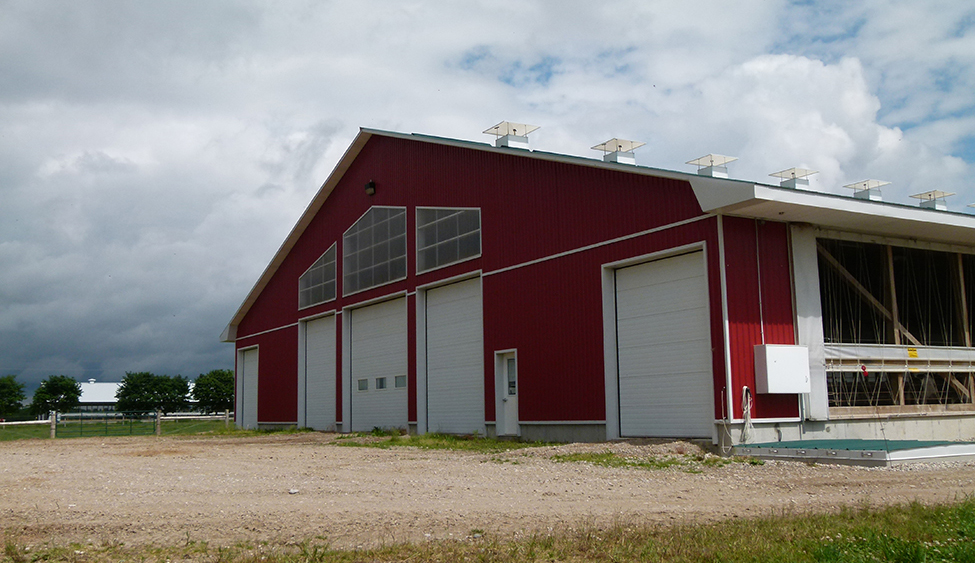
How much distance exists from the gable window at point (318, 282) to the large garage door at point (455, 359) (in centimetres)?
711

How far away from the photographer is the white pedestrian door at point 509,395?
70.8ft

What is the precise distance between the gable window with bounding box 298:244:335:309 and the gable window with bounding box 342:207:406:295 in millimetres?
1107

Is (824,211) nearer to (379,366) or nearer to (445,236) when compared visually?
(445,236)

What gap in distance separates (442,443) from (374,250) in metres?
9.31

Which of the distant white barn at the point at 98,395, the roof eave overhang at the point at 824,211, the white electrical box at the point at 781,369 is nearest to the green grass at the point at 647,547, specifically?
the white electrical box at the point at 781,369

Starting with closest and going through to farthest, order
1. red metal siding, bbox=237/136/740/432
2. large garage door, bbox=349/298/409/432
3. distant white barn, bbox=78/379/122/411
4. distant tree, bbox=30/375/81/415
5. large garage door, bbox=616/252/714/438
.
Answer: large garage door, bbox=616/252/714/438
red metal siding, bbox=237/136/740/432
large garage door, bbox=349/298/409/432
distant tree, bbox=30/375/81/415
distant white barn, bbox=78/379/122/411

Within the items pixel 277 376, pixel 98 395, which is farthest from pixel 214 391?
pixel 277 376

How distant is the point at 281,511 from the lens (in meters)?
8.76

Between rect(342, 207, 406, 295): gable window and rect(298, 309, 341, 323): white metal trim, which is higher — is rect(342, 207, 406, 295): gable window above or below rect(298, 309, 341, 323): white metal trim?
above

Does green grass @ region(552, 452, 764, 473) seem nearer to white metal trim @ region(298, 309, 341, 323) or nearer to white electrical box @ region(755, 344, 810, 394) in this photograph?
white electrical box @ region(755, 344, 810, 394)

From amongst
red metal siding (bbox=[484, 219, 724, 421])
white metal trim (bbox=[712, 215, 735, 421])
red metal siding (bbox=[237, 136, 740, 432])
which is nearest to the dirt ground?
white metal trim (bbox=[712, 215, 735, 421])

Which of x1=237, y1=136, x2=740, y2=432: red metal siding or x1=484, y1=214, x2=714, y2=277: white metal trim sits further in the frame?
x1=237, y1=136, x2=740, y2=432: red metal siding

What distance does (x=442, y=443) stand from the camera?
21.1 m

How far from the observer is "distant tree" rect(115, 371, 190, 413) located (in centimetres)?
10869
